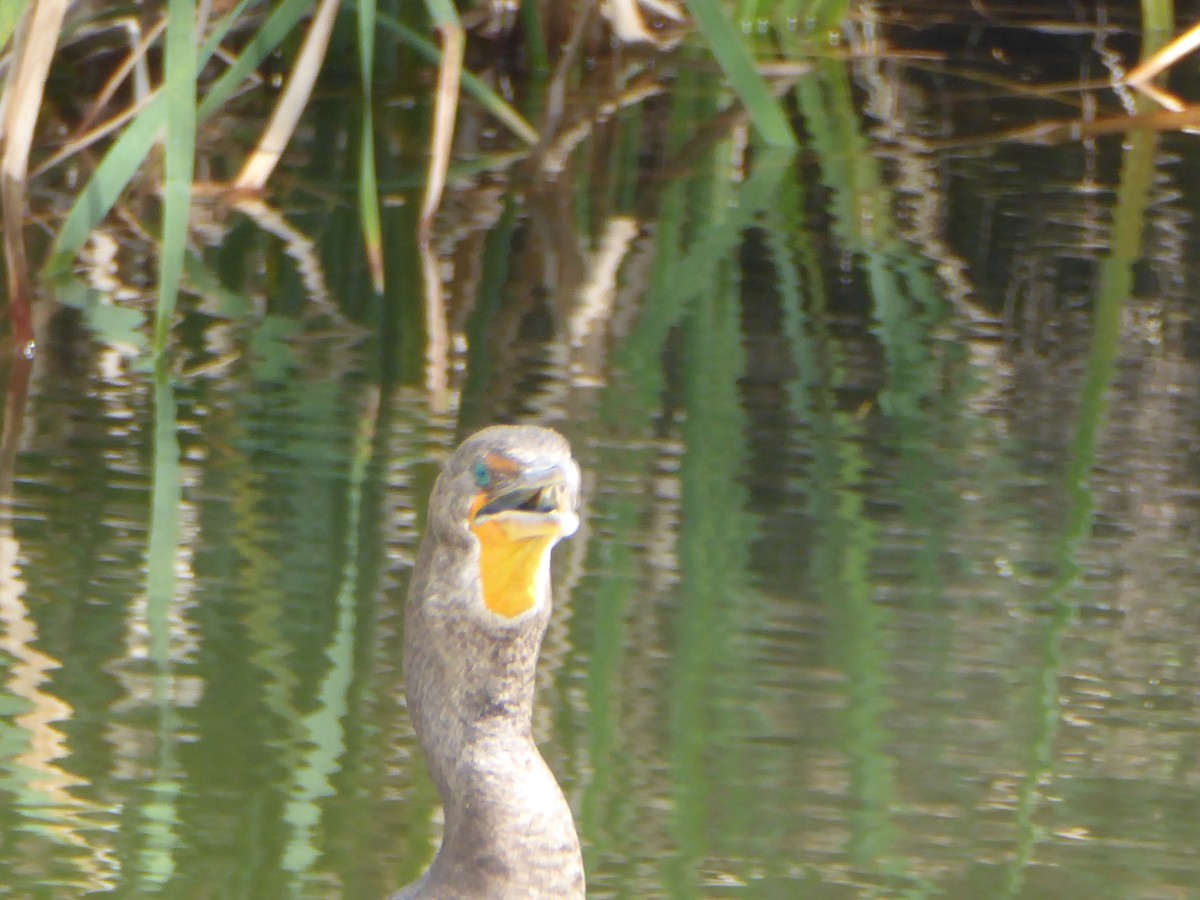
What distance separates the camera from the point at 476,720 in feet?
4.75

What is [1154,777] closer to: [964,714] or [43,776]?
[964,714]

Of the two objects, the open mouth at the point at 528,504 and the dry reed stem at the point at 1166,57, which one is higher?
the dry reed stem at the point at 1166,57

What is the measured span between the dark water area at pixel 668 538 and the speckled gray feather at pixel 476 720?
334 mm

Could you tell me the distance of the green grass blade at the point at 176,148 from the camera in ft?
8.97

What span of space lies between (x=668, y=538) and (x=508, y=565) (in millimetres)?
1075

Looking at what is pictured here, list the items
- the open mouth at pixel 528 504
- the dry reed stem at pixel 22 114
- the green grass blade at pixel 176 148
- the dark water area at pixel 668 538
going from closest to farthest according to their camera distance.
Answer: the open mouth at pixel 528 504
the dark water area at pixel 668 538
the green grass blade at pixel 176 148
the dry reed stem at pixel 22 114

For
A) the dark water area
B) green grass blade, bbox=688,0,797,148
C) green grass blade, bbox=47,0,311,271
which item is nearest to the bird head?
the dark water area

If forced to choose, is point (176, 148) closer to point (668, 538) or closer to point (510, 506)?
point (668, 538)

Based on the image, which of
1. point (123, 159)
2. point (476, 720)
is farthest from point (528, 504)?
point (123, 159)

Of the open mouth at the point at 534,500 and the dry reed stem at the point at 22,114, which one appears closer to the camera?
the open mouth at the point at 534,500

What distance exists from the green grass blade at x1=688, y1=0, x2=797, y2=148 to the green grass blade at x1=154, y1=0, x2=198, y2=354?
2.79ft

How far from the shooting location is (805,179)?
4.25 meters

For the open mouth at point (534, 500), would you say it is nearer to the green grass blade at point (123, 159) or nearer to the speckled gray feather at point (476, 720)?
the speckled gray feather at point (476, 720)

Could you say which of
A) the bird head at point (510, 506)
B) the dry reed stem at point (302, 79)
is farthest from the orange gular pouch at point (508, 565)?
the dry reed stem at point (302, 79)
